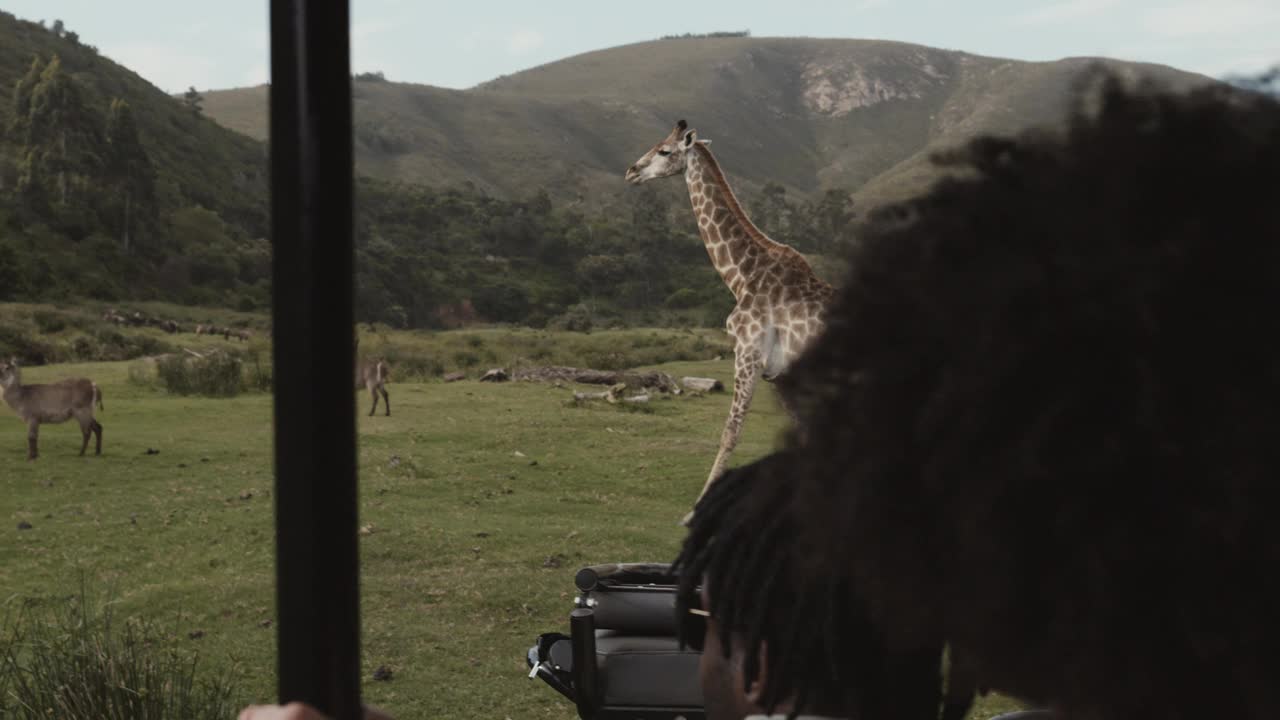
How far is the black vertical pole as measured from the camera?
1.34 ft

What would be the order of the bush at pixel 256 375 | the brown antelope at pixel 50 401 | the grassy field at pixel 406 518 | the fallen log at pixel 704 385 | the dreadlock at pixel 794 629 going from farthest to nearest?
the fallen log at pixel 704 385, the bush at pixel 256 375, the brown antelope at pixel 50 401, the grassy field at pixel 406 518, the dreadlock at pixel 794 629

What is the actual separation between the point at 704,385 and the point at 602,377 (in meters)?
0.77

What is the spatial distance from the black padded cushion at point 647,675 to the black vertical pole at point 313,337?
98 centimetres

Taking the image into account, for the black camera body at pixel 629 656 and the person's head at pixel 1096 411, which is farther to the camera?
the black camera body at pixel 629 656

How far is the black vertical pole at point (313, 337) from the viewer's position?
0.41 metres

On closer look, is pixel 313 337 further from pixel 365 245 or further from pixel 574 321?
pixel 365 245

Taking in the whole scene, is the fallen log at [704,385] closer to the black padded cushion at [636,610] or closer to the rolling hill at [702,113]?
the black padded cushion at [636,610]

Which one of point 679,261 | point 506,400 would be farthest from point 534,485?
point 679,261

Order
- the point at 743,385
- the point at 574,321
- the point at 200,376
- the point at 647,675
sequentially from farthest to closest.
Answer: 1. the point at 574,321
2. the point at 200,376
3. the point at 743,385
4. the point at 647,675

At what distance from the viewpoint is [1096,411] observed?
1.34 feet

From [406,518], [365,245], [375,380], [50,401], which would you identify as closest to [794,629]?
[406,518]

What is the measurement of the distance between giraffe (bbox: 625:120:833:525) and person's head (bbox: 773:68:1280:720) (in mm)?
4333

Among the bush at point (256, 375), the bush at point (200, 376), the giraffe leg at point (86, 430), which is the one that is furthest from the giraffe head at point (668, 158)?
the bush at point (200, 376)

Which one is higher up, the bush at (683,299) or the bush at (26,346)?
the bush at (683,299)
